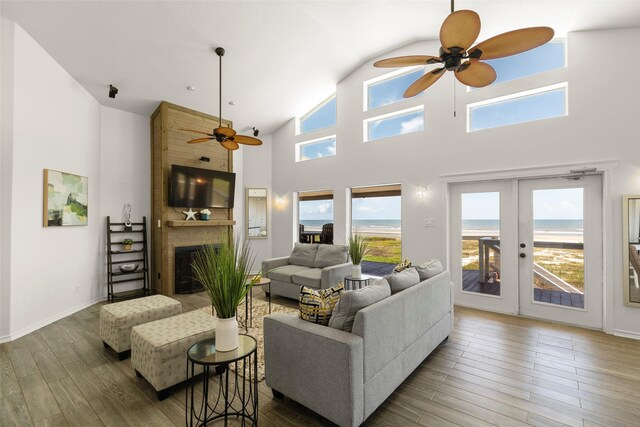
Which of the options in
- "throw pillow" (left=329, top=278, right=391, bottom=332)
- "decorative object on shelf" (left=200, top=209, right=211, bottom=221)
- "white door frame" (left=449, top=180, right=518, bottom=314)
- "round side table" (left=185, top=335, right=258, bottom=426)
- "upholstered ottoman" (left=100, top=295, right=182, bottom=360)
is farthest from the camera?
"decorative object on shelf" (left=200, top=209, right=211, bottom=221)

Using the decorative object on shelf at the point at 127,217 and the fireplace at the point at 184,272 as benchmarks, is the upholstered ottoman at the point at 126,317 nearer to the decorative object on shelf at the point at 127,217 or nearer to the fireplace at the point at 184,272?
the fireplace at the point at 184,272

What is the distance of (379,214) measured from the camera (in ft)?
27.2

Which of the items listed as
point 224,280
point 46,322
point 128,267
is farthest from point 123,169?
point 224,280

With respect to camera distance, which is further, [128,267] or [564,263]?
[128,267]

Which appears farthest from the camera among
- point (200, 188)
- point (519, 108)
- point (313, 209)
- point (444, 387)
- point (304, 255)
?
point (313, 209)

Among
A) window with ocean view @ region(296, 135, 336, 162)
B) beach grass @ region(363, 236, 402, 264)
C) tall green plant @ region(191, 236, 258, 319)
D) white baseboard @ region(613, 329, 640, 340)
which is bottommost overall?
white baseboard @ region(613, 329, 640, 340)

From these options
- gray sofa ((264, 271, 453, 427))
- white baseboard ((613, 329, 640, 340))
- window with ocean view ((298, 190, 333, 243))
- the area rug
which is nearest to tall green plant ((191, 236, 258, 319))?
gray sofa ((264, 271, 453, 427))

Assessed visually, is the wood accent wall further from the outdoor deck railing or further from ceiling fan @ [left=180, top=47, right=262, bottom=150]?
the outdoor deck railing

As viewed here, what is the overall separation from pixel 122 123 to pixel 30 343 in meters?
4.09

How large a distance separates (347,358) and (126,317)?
2463mm

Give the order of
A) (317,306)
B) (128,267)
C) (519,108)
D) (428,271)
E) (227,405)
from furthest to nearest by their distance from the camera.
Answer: (128,267) < (519,108) < (428,271) < (317,306) < (227,405)

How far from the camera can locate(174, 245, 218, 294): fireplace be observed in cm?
555

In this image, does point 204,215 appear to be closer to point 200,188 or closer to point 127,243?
point 200,188

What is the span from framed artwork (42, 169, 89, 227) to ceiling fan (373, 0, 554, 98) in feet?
15.2
